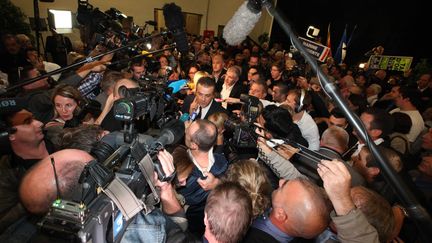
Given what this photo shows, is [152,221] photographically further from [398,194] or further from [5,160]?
[5,160]

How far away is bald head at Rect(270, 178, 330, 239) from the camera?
4.82 ft

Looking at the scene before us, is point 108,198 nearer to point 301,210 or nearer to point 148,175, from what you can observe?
point 148,175

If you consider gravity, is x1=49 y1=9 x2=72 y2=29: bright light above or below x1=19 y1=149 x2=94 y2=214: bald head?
above

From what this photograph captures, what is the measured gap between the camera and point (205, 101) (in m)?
3.44

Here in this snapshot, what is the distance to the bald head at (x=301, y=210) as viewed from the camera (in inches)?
57.8

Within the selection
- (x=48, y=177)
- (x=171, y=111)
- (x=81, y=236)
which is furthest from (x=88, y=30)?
(x=81, y=236)

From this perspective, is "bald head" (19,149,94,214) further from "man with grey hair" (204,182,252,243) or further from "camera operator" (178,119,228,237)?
"camera operator" (178,119,228,237)

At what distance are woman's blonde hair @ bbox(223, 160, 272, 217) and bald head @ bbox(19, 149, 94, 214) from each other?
100 cm

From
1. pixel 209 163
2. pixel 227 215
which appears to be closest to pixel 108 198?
pixel 227 215

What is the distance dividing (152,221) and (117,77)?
2.31 metres

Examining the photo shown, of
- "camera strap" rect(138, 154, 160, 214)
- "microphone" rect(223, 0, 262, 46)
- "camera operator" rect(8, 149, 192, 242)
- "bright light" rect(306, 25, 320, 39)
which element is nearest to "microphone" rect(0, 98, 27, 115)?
"camera operator" rect(8, 149, 192, 242)

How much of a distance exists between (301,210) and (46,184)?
126 centimetres

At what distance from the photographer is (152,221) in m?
1.21

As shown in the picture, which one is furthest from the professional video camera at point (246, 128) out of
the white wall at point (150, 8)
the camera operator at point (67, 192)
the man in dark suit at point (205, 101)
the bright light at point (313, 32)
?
the white wall at point (150, 8)
